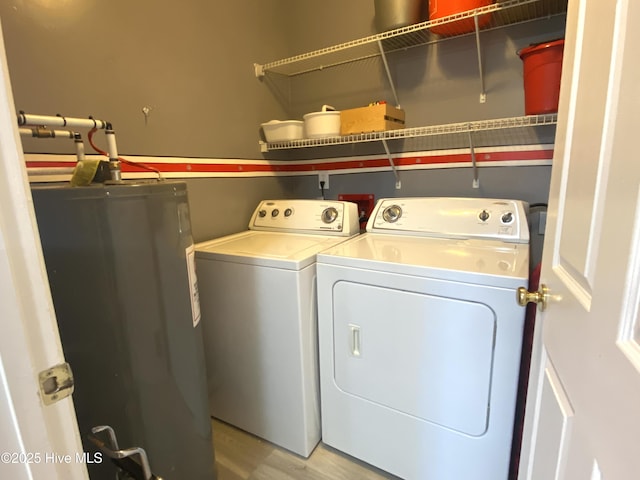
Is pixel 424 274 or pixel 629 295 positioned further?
pixel 424 274

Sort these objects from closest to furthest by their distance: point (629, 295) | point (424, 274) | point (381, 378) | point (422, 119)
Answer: point (629, 295), point (424, 274), point (381, 378), point (422, 119)

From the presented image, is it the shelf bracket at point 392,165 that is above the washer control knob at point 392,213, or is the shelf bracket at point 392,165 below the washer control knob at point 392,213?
above

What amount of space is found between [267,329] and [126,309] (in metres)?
0.67

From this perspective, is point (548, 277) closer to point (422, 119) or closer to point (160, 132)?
point (422, 119)

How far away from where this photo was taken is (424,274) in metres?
1.21

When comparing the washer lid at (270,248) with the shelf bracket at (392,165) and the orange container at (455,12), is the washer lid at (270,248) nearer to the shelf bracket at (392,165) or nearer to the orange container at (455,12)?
the shelf bracket at (392,165)

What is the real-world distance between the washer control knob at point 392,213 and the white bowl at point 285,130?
29.7 inches

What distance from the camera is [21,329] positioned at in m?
0.48

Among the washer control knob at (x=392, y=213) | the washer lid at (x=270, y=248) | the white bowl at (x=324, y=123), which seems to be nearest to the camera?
the washer lid at (x=270, y=248)

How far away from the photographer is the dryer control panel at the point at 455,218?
4.97ft

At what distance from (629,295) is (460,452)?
3.73 feet

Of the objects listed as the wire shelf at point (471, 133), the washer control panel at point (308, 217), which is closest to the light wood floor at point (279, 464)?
the washer control panel at point (308, 217)

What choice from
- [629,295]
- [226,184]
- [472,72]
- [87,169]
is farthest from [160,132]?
[629,295]

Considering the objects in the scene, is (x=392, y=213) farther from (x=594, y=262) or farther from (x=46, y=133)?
(x=46, y=133)
